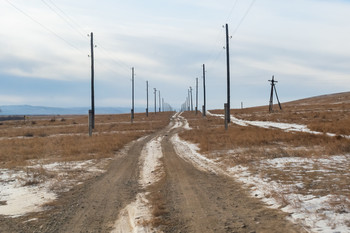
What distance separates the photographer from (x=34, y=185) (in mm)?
9773

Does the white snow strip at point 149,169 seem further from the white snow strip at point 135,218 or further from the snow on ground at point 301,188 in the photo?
the white snow strip at point 135,218

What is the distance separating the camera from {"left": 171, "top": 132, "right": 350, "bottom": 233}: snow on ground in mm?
5355

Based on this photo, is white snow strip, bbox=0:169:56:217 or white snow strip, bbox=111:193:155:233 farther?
white snow strip, bbox=0:169:56:217

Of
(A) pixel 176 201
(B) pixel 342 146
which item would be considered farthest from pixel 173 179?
(B) pixel 342 146

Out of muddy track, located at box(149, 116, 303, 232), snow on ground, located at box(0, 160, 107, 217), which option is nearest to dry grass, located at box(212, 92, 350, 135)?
muddy track, located at box(149, 116, 303, 232)

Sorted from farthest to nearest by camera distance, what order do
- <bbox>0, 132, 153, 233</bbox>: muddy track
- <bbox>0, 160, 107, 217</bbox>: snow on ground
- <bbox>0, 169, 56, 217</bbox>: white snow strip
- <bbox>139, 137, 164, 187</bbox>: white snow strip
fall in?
1. <bbox>139, 137, 164, 187</bbox>: white snow strip
2. <bbox>0, 160, 107, 217</bbox>: snow on ground
3. <bbox>0, 169, 56, 217</bbox>: white snow strip
4. <bbox>0, 132, 153, 233</bbox>: muddy track

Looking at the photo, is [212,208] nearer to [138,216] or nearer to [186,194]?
[186,194]

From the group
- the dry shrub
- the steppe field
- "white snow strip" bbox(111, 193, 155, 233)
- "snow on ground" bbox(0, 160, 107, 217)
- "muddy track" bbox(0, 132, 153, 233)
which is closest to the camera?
"white snow strip" bbox(111, 193, 155, 233)

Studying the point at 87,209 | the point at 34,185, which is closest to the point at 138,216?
the point at 87,209

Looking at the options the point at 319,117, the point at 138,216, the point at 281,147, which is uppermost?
the point at 319,117

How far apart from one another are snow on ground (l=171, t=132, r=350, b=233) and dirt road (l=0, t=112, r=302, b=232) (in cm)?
36

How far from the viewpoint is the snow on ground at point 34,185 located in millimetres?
7562

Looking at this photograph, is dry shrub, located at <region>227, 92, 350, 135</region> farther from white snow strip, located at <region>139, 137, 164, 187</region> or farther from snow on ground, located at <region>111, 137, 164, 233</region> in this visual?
snow on ground, located at <region>111, 137, 164, 233</region>

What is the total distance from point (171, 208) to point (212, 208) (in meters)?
0.90
